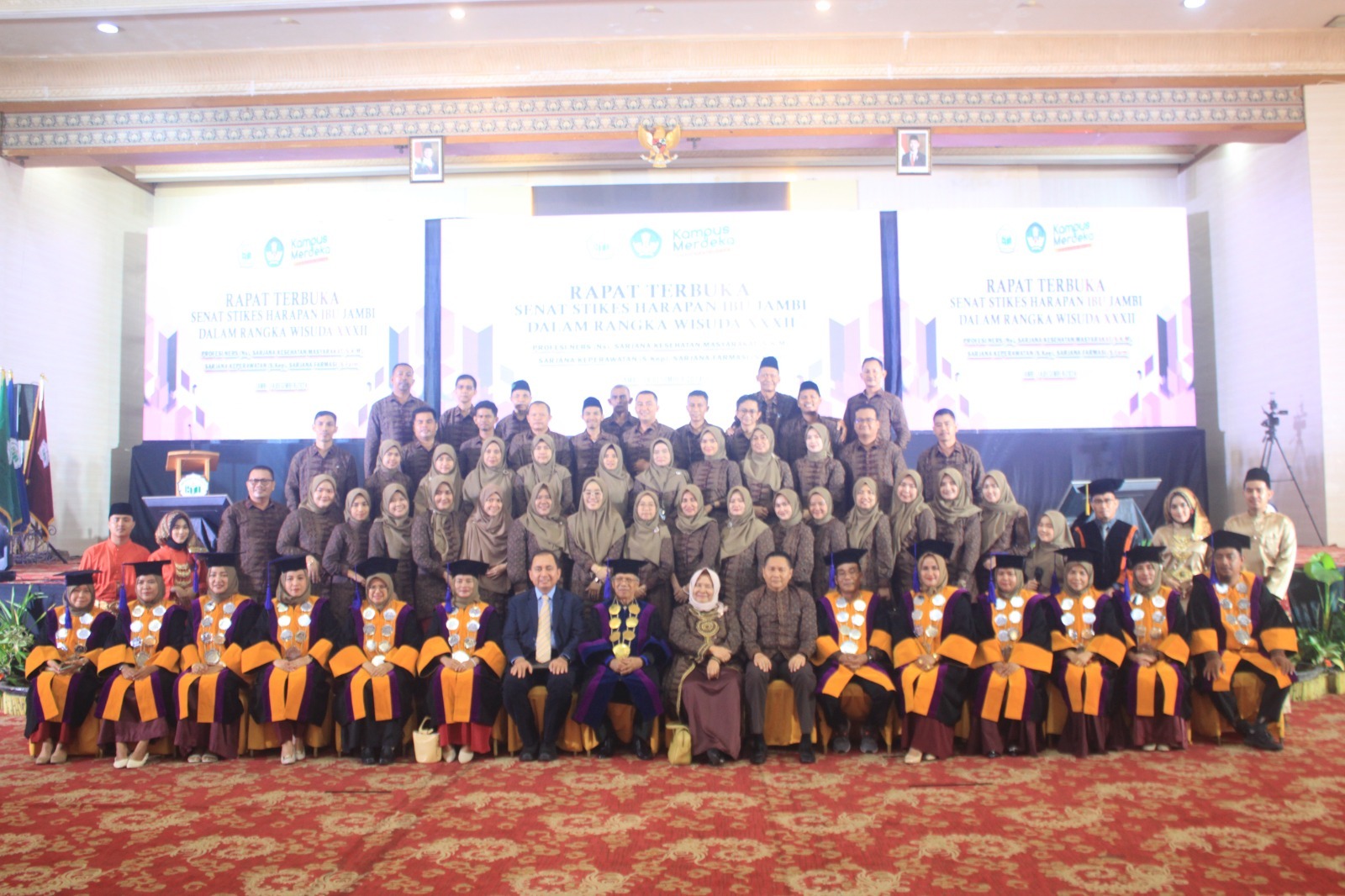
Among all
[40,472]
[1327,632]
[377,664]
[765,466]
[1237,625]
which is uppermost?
[40,472]

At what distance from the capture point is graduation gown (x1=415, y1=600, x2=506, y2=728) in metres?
4.26

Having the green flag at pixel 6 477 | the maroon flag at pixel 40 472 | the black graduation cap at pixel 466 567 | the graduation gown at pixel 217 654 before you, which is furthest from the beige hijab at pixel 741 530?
the maroon flag at pixel 40 472

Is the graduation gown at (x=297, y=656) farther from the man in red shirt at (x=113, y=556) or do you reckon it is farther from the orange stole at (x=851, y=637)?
the orange stole at (x=851, y=637)

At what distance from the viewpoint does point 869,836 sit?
10.0 ft

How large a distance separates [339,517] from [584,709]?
200 centimetres

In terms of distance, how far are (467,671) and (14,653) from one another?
3123 mm

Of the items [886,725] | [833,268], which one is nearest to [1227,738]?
[886,725]

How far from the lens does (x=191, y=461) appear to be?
7.70m

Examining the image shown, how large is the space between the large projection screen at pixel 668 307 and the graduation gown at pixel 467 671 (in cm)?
346

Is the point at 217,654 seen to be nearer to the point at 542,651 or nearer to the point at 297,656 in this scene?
the point at 297,656

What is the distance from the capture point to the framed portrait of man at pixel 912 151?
7051mm

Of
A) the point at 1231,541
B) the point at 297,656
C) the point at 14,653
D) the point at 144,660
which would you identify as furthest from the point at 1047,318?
the point at 14,653

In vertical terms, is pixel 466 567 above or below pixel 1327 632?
above

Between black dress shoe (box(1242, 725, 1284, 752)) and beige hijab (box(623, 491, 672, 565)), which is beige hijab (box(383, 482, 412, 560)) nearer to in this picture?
beige hijab (box(623, 491, 672, 565))
